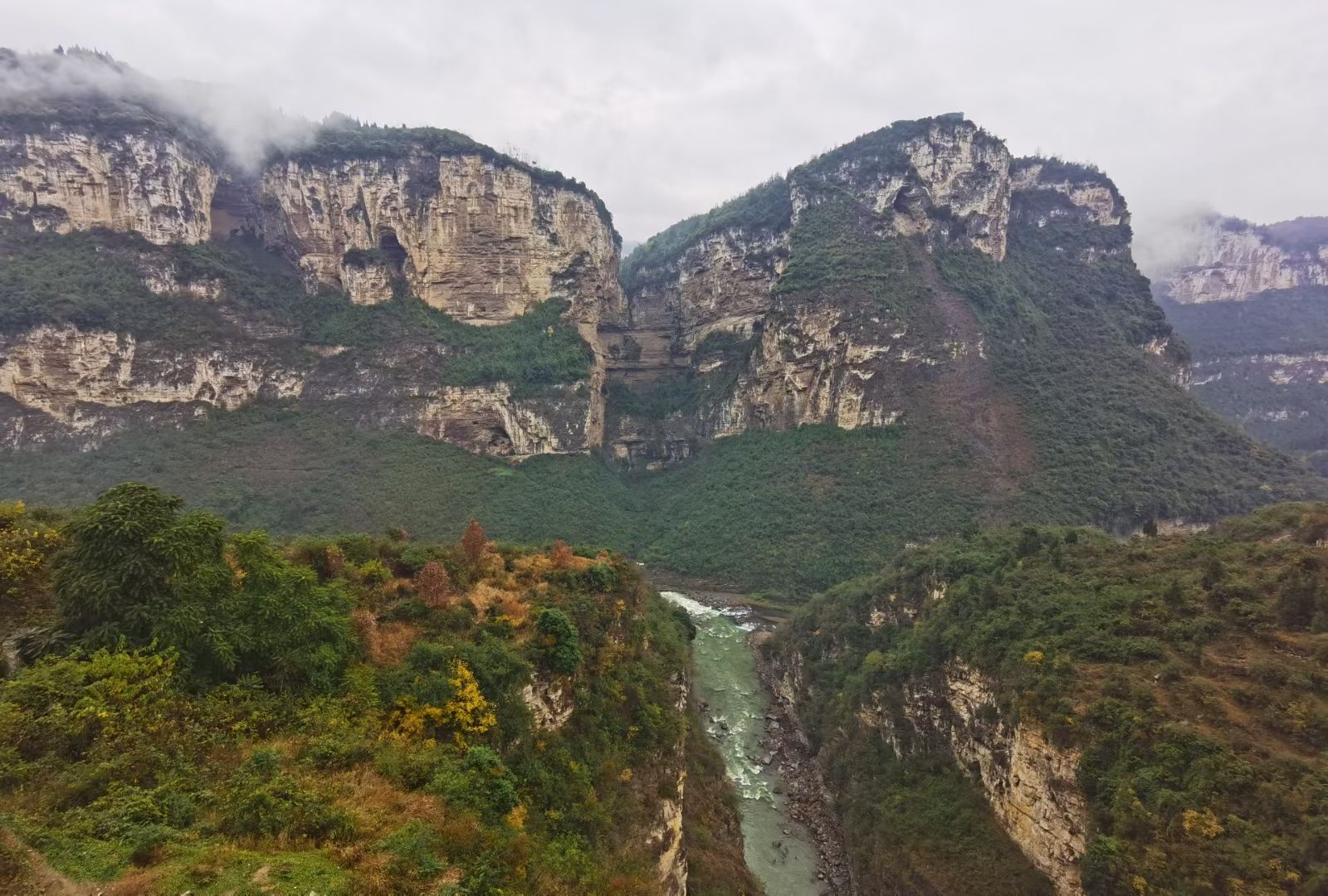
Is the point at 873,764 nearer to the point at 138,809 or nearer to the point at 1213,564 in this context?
the point at 1213,564

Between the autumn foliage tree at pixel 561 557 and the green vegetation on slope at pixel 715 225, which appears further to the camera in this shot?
the green vegetation on slope at pixel 715 225

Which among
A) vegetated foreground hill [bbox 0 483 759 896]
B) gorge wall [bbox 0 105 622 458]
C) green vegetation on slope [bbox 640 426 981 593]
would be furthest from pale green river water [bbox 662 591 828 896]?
gorge wall [bbox 0 105 622 458]

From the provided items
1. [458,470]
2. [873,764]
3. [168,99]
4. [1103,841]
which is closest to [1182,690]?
[1103,841]

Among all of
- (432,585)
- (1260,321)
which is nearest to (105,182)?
(432,585)

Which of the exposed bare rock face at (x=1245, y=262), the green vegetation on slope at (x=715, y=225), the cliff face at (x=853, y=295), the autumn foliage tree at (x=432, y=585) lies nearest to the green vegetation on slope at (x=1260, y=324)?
the exposed bare rock face at (x=1245, y=262)

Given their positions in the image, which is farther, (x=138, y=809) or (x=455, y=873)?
(x=455, y=873)

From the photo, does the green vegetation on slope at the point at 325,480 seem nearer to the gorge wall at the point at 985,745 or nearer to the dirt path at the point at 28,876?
the gorge wall at the point at 985,745
